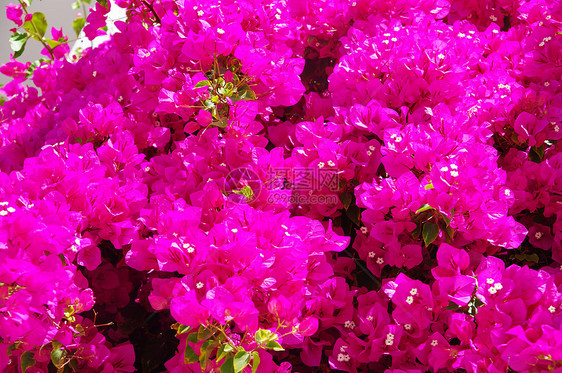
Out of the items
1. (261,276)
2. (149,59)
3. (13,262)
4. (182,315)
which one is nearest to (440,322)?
(261,276)

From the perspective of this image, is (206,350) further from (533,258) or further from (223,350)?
(533,258)

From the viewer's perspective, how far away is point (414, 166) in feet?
3.93

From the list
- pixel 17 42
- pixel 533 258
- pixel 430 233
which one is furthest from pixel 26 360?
pixel 17 42

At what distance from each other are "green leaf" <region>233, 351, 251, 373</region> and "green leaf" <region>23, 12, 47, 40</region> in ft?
5.46

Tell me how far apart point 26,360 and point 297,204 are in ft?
2.13

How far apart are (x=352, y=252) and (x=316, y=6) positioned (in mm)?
760

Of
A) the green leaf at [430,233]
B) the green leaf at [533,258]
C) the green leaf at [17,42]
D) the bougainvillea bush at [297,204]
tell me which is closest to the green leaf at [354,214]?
the bougainvillea bush at [297,204]

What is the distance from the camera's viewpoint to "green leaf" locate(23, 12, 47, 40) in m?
2.06

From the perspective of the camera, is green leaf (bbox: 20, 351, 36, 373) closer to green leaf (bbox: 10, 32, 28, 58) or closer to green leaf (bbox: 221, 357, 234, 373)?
green leaf (bbox: 221, 357, 234, 373)

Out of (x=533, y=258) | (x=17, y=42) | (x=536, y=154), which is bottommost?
(x=533, y=258)

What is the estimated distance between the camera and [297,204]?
1330 mm

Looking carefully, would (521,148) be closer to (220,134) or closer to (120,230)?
(220,134)

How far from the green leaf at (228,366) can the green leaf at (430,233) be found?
0.44m

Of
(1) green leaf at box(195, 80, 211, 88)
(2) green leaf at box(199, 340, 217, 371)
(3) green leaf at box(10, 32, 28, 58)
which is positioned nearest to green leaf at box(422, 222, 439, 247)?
(2) green leaf at box(199, 340, 217, 371)
